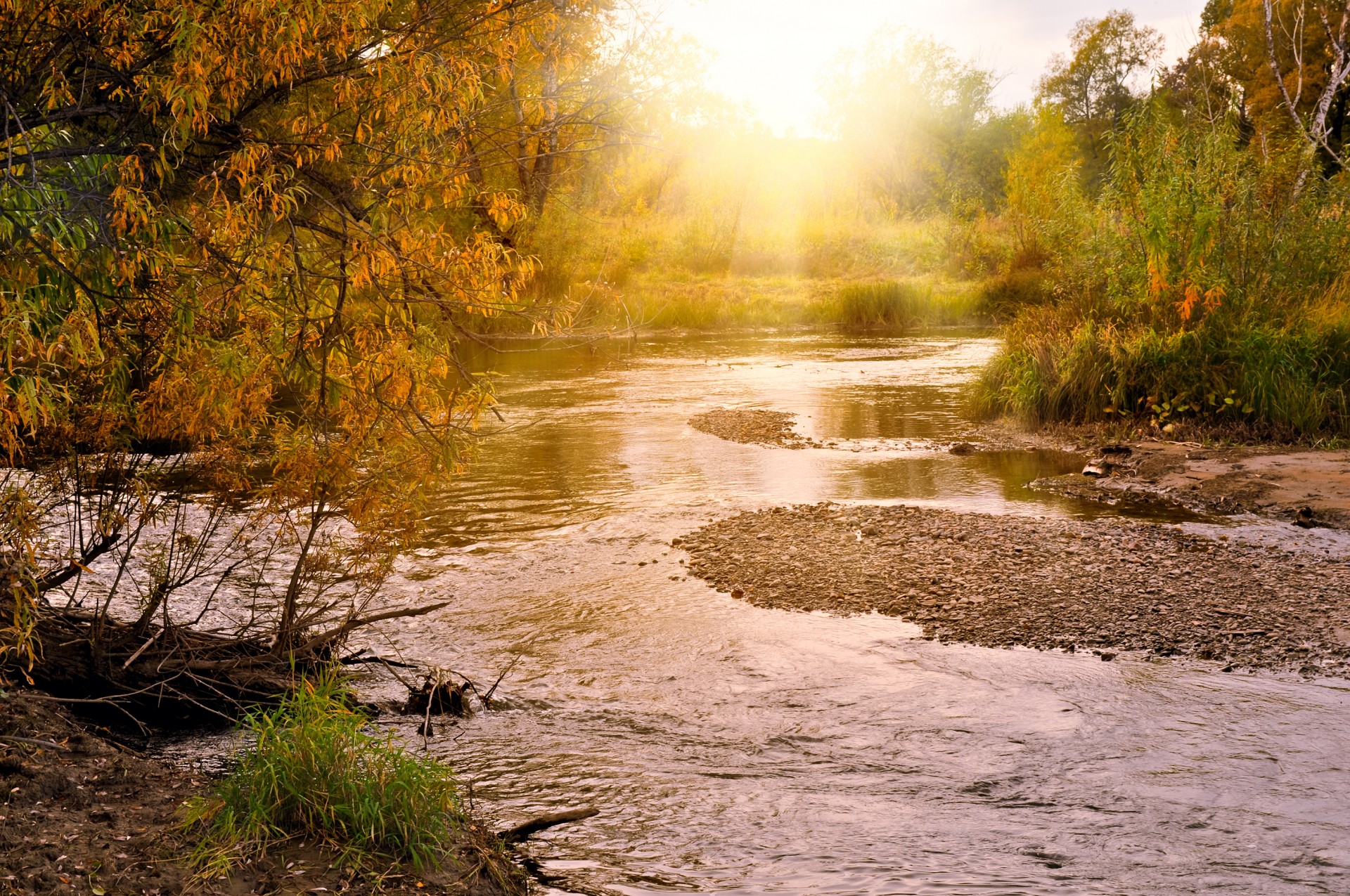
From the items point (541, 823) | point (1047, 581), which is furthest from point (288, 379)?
point (1047, 581)

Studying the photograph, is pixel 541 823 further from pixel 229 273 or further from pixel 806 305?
pixel 806 305

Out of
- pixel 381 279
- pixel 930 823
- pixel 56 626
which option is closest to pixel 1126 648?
pixel 930 823

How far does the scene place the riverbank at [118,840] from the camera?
384 cm

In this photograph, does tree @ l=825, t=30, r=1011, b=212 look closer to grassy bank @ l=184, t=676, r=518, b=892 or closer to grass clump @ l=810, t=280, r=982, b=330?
grass clump @ l=810, t=280, r=982, b=330

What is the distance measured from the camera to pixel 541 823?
5.12m

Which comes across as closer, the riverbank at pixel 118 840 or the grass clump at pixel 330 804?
the riverbank at pixel 118 840

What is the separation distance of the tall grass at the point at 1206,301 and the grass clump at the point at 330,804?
41.0 feet

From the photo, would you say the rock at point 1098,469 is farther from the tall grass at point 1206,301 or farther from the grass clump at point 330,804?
the grass clump at point 330,804

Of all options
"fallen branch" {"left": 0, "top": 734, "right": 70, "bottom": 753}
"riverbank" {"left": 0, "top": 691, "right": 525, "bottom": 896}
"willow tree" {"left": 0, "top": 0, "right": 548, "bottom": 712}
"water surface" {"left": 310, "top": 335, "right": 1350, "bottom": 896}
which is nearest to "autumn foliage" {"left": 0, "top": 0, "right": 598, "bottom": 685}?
"willow tree" {"left": 0, "top": 0, "right": 548, "bottom": 712}

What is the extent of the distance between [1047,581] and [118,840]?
705 centimetres

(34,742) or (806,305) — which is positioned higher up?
(806,305)

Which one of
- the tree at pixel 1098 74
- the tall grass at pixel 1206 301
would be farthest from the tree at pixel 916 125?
the tall grass at pixel 1206 301

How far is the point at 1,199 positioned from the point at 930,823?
484cm

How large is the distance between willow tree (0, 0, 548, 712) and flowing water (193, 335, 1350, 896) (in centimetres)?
171
